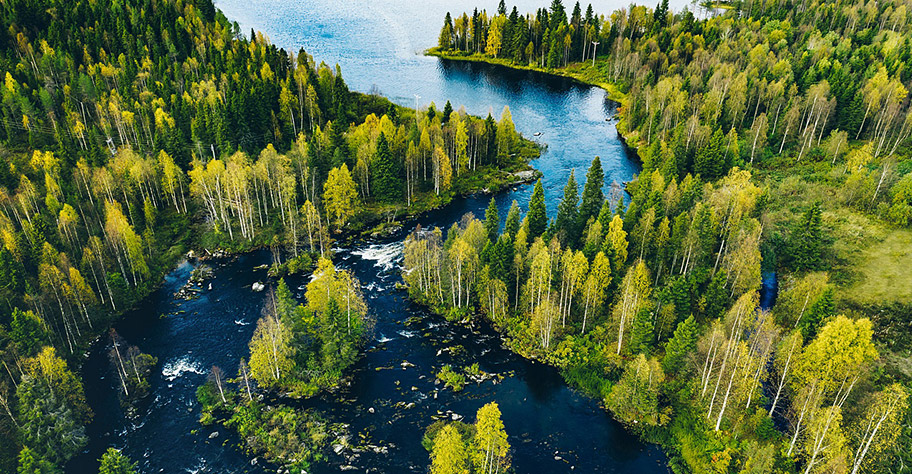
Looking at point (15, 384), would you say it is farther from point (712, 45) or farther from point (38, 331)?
point (712, 45)

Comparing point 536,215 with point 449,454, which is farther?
point 536,215

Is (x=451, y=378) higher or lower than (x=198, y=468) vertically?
higher

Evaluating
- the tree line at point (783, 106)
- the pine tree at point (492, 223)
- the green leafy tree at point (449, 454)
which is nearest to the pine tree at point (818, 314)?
the tree line at point (783, 106)

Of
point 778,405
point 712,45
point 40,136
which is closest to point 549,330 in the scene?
point 778,405

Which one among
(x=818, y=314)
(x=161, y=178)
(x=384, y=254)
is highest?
(x=161, y=178)

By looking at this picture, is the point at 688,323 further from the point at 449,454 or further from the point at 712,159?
the point at 712,159

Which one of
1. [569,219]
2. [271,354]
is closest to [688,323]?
[569,219]

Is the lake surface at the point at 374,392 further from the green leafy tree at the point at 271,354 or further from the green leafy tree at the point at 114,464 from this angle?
the green leafy tree at the point at 271,354
